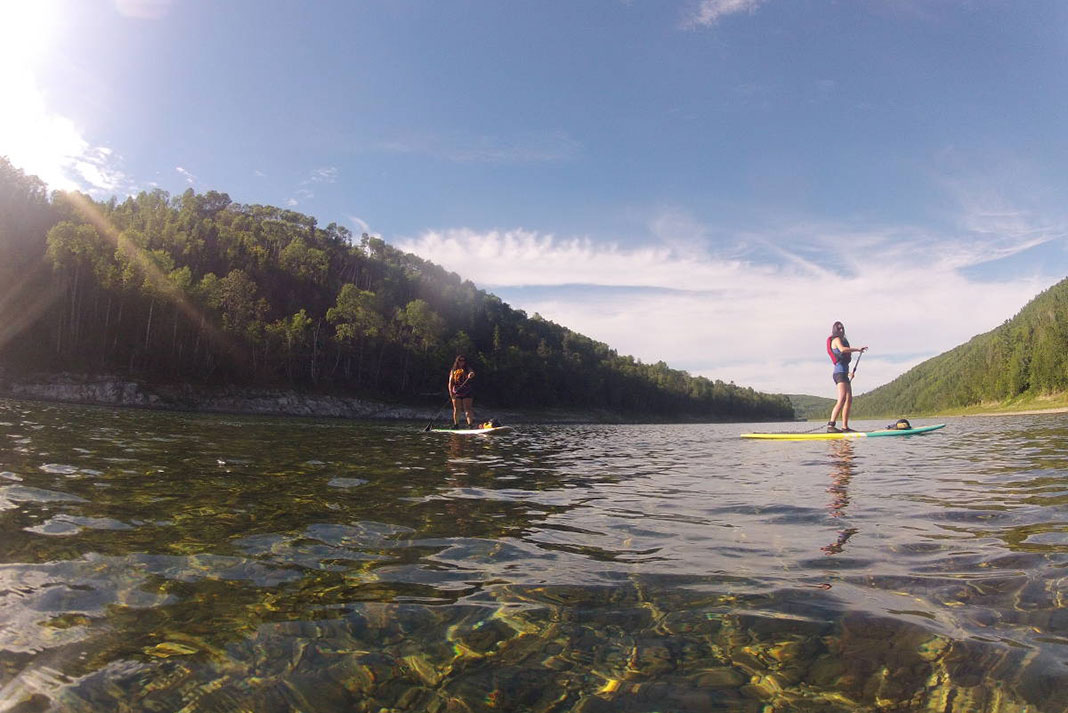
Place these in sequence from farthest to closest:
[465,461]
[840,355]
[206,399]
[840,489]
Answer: [206,399], [840,355], [465,461], [840,489]

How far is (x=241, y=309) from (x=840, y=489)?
93574mm

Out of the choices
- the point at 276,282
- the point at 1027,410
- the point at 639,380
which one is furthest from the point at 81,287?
the point at 1027,410

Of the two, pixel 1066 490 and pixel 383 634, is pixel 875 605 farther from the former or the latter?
pixel 1066 490

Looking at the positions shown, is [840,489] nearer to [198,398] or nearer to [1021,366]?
[198,398]

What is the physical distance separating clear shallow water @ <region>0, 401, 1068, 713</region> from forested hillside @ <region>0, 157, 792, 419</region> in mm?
76055

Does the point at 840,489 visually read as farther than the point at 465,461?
No

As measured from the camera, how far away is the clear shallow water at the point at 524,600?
326cm

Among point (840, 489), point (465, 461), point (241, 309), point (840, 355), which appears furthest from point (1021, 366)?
point (241, 309)

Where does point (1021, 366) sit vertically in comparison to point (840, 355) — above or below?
above

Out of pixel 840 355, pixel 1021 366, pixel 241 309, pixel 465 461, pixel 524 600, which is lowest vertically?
pixel 465 461

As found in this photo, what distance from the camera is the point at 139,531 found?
6.30 metres

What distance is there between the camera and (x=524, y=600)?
15.1ft

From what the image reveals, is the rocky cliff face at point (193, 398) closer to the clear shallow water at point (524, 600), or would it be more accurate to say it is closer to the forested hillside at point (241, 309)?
the forested hillside at point (241, 309)

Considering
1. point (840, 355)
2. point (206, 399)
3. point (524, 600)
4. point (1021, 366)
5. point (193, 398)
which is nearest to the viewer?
point (524, 600)
